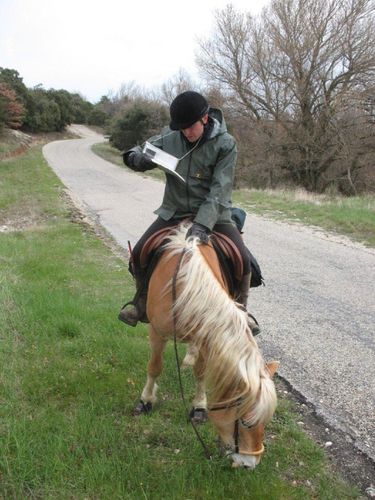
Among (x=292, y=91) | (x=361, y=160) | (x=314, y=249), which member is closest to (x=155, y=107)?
(x=292, y=91)

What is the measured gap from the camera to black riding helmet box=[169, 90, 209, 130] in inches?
124

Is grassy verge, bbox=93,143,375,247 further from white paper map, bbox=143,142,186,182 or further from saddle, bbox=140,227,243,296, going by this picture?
white paper map, bbox=143,142,186,182

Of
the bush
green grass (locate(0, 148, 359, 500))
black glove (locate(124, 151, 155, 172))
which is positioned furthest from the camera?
the bush

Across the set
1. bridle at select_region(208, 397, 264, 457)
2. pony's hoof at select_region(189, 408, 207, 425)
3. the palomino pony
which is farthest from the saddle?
bridle at select_region(208, 397, 264, 457)

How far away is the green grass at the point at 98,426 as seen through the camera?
105 inches

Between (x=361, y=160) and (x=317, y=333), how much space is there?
66.7 ft

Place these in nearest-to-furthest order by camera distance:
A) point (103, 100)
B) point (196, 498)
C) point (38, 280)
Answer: point (196, 498), point (38, 280), point (103, 100)

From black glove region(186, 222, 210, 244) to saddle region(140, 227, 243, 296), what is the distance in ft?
0.75

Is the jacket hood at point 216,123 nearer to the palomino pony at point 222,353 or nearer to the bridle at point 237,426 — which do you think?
the palomino pony at point 222,353

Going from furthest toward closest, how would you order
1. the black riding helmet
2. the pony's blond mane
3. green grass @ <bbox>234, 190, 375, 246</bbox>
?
green grass @ <bbox>234, 190, 375, 246</bbox>
the black riding helmet
the pony's blond mane

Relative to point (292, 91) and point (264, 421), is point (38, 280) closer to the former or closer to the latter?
point (264, 421)

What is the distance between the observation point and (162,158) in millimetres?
3320

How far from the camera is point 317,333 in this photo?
5.05 meters

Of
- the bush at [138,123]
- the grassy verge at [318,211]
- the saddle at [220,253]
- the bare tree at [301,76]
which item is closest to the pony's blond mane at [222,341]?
the saddle at [220,253]
